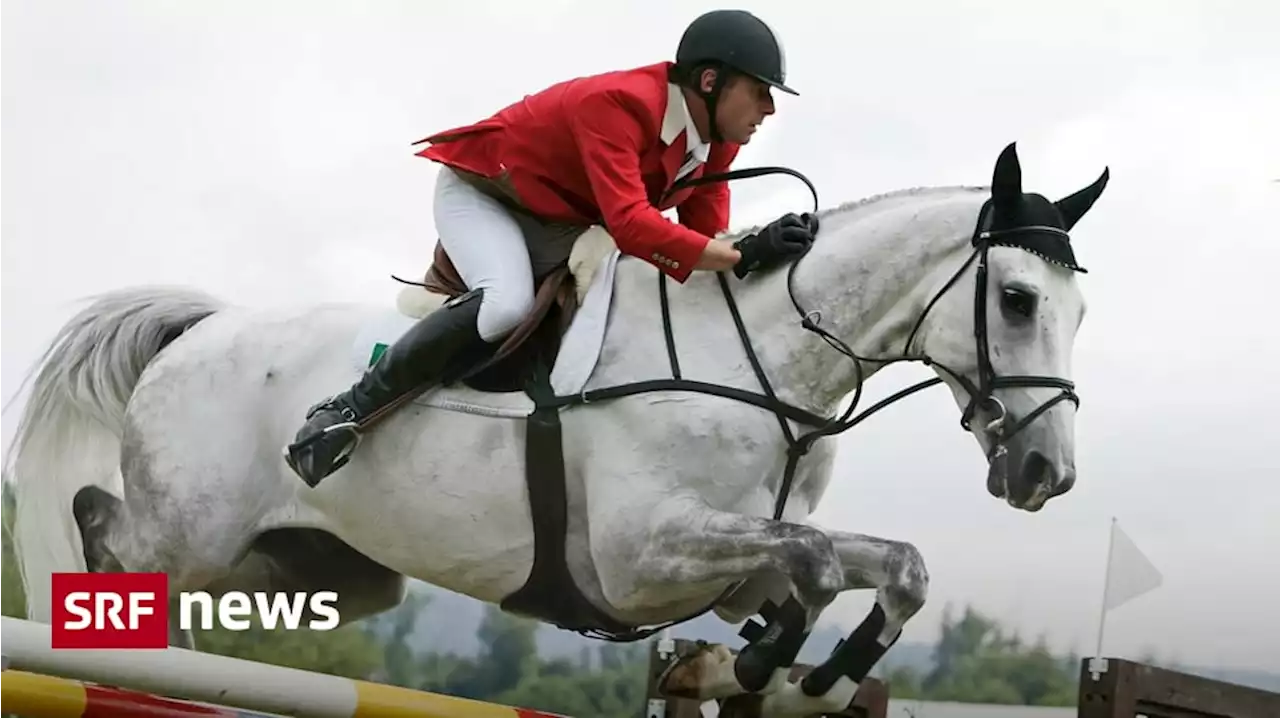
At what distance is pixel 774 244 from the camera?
1899 millimetres

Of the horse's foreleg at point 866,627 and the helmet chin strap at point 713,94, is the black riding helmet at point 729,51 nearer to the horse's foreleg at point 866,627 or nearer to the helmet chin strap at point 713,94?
the helmet chin strap at point 713,94

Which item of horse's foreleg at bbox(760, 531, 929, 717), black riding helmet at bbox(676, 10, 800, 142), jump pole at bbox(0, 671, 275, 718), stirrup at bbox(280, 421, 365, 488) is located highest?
black riding helmet at bbox(676, 10, 800, 142)

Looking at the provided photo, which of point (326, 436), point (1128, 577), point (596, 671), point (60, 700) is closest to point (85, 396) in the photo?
point (326, 436)

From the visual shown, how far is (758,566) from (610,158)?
593mm

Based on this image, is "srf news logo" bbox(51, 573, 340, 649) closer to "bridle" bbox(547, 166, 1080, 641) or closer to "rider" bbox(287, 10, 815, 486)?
"rider" bbox(287, 10, 815, 486)

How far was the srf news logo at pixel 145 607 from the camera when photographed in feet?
7.05

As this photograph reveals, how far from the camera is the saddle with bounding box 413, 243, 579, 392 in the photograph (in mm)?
1941

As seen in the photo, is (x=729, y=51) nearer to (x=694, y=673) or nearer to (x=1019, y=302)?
(x=1019, y=302)

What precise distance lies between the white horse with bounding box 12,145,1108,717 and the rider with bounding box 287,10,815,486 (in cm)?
8

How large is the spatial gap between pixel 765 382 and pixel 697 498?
0.65 ft

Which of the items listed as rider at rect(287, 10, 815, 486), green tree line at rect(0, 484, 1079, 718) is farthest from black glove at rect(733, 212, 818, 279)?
green tree line at rect(0, 484, 1079, 718)

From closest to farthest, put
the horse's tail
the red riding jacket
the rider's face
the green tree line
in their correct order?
the red riding jacket, the rider's face, the horse's tail, the green tree line

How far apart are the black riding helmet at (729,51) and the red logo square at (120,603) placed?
122cm

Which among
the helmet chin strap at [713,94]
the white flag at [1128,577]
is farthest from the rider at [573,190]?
the white flag at [1128,577]
